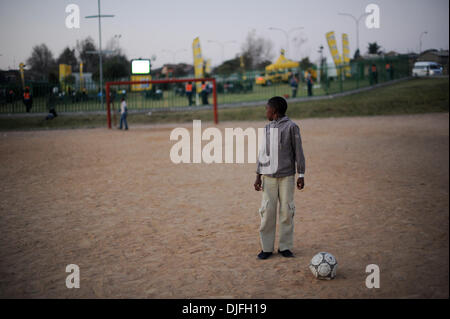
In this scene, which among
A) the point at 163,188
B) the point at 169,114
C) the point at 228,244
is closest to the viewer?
the point at 228,244

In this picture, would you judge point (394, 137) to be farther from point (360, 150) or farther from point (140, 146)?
point (140, 146)

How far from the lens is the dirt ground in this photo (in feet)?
15.1

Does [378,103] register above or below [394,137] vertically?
above

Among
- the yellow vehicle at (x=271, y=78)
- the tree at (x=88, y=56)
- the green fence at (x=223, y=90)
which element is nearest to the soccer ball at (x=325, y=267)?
the green fence at (x=223, y=90)

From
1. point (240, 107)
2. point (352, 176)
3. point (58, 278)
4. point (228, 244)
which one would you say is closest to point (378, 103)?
point (240, 107)

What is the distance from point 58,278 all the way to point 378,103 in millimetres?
24309

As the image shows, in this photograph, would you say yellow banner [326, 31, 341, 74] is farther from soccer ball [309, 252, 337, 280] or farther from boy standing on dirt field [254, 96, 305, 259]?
soccer ball [309, 252, 337, 280]

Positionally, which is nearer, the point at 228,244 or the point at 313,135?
the point at 228,244

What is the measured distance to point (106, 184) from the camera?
1004 centimetres

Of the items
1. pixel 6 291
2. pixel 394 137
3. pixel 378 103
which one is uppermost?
pixel 378 103

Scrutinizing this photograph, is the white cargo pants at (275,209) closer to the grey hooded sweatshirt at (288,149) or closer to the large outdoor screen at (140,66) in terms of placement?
the grey hooded sweatshirt at (288,149)

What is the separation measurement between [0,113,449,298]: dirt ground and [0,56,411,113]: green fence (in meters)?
15.9

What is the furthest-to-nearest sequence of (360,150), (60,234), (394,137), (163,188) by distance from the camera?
1. (394,137)
2. (360,150)
3. (163,188)
4. (60,234)

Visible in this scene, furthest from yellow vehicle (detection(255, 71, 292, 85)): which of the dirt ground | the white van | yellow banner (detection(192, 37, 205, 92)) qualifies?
the dirt ground
